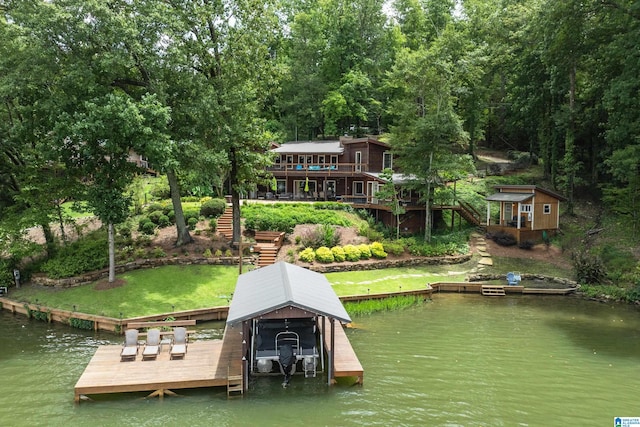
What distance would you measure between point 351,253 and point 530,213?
1382cm

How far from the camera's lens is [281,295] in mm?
14430

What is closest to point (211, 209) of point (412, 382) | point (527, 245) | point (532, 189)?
point (412, 382)

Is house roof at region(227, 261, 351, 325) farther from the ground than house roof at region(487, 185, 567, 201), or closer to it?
closer to it

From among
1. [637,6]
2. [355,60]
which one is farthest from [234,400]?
[355,60]

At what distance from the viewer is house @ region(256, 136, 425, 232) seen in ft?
133

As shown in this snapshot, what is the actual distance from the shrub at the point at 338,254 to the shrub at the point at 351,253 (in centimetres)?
23

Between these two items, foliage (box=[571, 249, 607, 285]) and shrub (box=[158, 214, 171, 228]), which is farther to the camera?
shrub (box=[158, 214, 171, 228])

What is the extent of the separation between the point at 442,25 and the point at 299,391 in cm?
5243

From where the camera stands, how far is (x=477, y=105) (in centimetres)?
4759

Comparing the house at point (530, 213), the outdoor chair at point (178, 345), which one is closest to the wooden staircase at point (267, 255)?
the outdoor chair at point (178, 345)

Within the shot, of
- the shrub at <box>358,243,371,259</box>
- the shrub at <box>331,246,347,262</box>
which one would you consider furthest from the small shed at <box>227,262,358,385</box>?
the shrub at <box>358,243,371,259</box>

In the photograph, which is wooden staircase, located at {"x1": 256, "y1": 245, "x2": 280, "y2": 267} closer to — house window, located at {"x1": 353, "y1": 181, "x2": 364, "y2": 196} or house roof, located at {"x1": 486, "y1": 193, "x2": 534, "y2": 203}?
house window, located at {"x1": 353, "y1": 181, "x2": 364, "y2": 196}

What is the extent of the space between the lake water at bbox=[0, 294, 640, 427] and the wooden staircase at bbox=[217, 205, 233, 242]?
1095cm

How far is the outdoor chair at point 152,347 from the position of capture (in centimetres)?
1516
